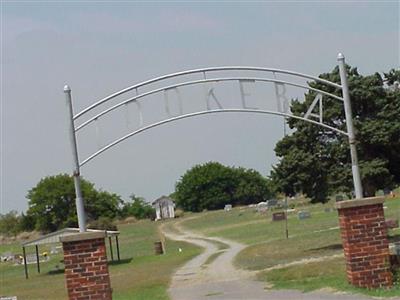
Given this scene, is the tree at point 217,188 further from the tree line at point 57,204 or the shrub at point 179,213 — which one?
the tree line at point 57,204

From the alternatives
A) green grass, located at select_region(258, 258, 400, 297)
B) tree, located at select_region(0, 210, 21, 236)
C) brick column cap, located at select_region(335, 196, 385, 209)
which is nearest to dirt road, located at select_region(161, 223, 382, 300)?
green grass, located at select_region(258, 258, 400, 297)

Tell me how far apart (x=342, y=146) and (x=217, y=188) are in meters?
131

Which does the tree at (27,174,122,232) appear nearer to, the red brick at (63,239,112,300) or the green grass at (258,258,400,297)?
the green grass at (258,258,400,297)

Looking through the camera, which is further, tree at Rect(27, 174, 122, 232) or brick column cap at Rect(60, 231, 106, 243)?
tree at Rect(27, 174, 122, 232)

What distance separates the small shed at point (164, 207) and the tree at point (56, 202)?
90.1ft

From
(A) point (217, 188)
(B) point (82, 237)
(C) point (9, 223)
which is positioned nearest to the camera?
(B) point (82, 237)

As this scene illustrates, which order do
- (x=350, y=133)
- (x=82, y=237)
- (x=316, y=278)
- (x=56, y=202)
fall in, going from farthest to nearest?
(x=56, y=202), (x=316, y=278), (x=350, y=133), (x=82, y=237)

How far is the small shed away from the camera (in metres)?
157

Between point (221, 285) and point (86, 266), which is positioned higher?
point (86, 266)

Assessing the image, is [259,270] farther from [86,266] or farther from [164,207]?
[164,207]

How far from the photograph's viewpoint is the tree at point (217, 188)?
534 ft

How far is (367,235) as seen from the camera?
55.6 feet

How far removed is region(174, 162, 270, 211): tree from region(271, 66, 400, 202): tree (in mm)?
128098

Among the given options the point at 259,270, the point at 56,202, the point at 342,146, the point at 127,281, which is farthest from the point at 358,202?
the point at 56,202
